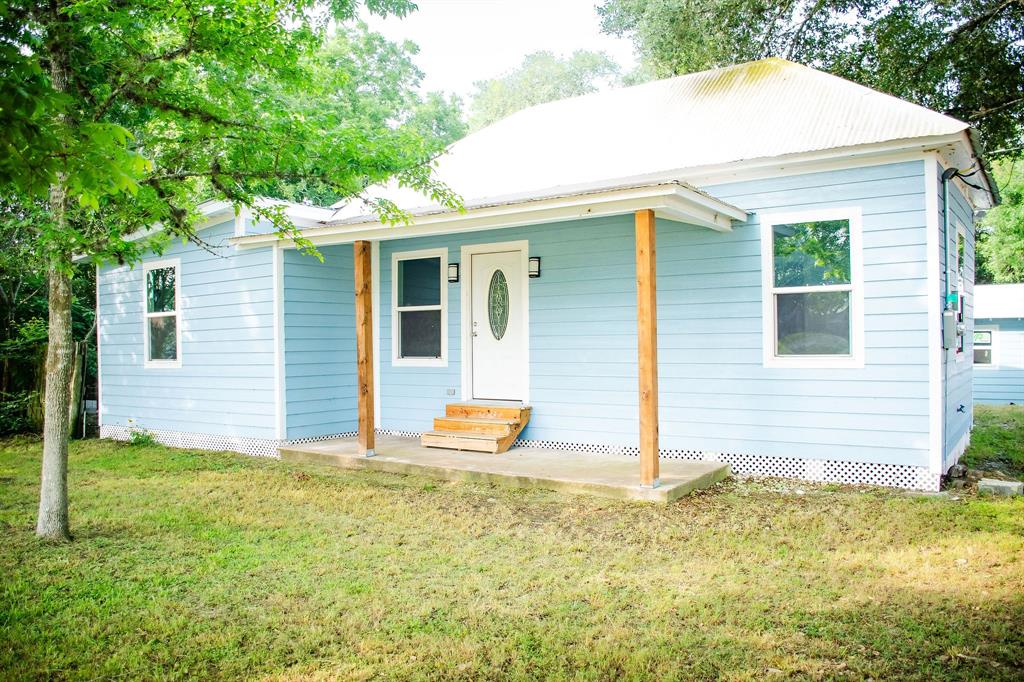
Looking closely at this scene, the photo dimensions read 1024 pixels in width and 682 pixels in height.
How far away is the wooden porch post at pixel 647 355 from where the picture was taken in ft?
19.5

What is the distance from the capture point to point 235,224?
366 inches

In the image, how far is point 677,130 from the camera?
8.10m

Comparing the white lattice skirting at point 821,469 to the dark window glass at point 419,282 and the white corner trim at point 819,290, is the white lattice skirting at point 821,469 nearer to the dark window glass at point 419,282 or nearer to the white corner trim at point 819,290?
the white corner trim at point 819,290

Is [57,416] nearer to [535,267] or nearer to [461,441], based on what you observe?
[461,441]

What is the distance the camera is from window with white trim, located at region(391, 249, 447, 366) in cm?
905

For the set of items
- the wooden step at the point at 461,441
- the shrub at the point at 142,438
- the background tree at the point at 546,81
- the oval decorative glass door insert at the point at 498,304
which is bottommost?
the shrub at the point at 142,438

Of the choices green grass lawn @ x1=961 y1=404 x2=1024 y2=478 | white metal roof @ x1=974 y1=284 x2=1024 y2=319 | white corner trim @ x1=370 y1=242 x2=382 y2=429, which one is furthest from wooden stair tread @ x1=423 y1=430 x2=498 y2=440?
white metal roof @ x1=974 y1=284 x2=1024 y2=319

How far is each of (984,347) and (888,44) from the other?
37.0 feet

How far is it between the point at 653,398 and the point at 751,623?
262cm

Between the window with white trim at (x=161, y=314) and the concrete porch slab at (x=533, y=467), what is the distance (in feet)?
9.93

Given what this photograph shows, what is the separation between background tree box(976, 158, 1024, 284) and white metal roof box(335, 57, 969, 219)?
15.8m

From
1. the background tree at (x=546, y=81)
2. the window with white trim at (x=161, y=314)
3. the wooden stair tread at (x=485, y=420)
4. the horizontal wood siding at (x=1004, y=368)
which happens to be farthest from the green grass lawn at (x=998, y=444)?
the background tree at (x=546, y=81)

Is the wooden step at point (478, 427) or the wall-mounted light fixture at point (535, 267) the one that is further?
the wall-mounted light fixture at point (535, 267)

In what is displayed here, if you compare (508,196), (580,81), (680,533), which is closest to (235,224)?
(508,196)
